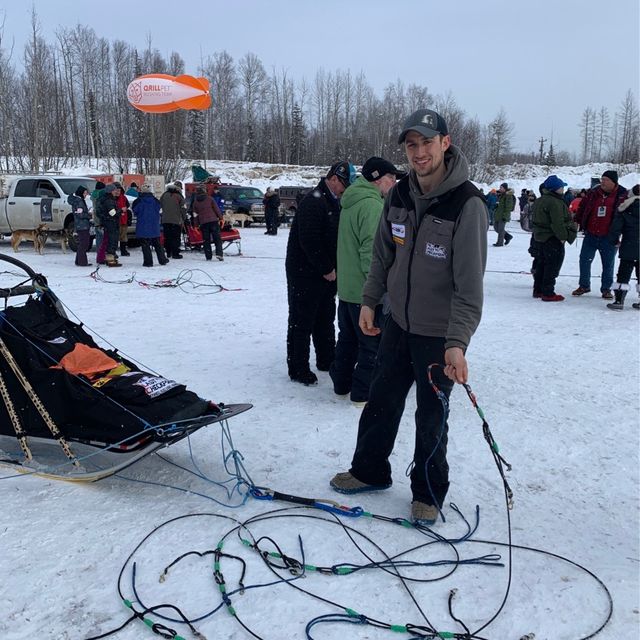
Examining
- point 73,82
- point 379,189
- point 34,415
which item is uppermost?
point 73,82

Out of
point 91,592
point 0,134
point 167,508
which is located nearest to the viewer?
point 91,592

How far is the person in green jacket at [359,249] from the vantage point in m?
3.94

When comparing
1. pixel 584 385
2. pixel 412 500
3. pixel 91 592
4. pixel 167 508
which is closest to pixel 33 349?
pixel 167 508

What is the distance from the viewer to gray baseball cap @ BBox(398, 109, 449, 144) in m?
2.45

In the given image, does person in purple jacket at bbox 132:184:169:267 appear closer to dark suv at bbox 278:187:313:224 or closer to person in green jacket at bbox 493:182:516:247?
person in green jacket at bbox 493:182:516:247

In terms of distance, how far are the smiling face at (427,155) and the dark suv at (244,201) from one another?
799 inches

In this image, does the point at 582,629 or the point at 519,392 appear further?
the point at 519,392

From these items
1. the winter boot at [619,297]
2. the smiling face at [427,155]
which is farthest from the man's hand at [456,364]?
the winter boot at [619,297]

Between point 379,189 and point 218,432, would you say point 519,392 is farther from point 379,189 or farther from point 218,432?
point 218,432

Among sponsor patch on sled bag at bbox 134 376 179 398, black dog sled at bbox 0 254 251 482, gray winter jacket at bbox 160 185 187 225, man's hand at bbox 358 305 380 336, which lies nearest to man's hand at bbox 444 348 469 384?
man's hand at bbox 358 305 380 336

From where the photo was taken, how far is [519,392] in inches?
182

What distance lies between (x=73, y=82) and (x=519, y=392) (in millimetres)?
47268

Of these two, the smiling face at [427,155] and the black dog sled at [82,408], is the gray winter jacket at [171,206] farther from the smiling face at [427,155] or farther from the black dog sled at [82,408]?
the smiling face at [427,155]

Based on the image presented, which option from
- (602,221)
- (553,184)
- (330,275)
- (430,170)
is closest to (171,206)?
(553,184)
